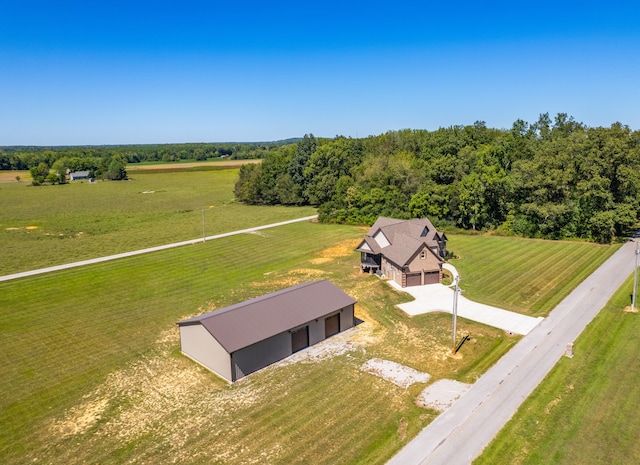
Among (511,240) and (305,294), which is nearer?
(305,294)

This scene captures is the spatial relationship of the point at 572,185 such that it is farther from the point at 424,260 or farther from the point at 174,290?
the point at 174,290

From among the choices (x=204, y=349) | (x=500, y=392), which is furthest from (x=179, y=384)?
(x=500, y=392)

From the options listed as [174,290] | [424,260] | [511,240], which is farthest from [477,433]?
[511,240]

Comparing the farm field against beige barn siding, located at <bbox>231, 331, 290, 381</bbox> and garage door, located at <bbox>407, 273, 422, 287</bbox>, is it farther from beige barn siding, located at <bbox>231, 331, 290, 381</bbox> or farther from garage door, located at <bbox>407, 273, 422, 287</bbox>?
garage door, located at <bbox>407, 273, 422, 287</bbox>

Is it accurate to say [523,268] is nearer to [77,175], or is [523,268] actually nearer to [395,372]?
[395,372]

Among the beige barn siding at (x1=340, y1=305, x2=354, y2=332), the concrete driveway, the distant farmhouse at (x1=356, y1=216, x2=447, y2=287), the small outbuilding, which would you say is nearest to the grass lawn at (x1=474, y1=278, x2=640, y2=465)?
the concrete driveway

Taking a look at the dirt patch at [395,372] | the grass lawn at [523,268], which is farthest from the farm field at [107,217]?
the dirt patch at [395,372]
